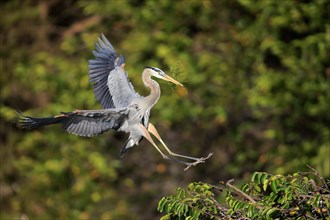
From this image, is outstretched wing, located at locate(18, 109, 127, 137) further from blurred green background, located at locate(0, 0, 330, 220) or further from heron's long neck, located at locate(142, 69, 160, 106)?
blurred green background, located at locate(0, 0, 330, 220)

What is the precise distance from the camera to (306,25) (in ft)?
28.2

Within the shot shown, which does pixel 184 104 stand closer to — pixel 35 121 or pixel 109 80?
pixel 109 80

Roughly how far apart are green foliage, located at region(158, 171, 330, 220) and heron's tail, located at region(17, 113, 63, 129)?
1.96ft

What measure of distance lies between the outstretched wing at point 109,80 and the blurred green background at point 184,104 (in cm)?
438

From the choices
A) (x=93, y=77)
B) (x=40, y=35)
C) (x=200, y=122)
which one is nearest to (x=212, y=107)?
(x=200, y=122)

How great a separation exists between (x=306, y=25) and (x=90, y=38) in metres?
2.24

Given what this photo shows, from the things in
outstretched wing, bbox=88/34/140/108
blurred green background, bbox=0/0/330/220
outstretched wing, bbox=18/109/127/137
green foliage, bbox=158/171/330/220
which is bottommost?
blurred green background, bbox=0/0/330/220

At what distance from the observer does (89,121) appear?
3.38 meters

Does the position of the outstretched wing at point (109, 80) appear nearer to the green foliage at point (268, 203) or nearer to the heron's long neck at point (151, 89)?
the heron's long neck at point (151, 89)

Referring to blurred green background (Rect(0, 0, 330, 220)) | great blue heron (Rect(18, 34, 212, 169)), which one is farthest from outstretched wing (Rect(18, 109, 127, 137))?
blurred green background (Rect(0, 0, 330, 220))

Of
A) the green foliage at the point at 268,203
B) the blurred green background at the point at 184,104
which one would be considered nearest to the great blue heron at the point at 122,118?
the green foliage at the point at 268,203

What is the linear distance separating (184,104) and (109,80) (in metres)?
5.13

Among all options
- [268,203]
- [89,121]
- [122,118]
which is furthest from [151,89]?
[268,203]

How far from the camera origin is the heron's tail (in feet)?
11.0
